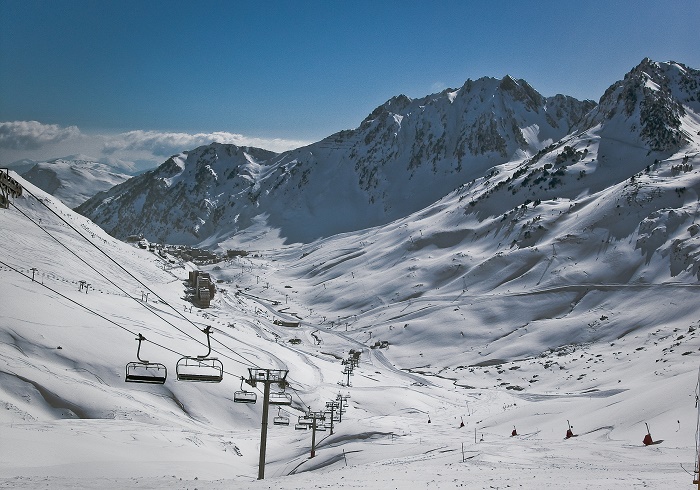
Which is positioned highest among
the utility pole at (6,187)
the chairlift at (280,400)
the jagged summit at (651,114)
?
the jagged summit at (651,114)

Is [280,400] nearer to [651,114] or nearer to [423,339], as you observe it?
[423,339]

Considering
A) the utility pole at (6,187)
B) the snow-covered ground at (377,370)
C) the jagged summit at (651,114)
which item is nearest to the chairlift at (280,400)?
the snow-covered ground at (377,370)

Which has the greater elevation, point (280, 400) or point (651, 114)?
point (651, 114)

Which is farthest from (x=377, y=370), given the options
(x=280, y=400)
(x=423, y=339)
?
(x=280, y=400)

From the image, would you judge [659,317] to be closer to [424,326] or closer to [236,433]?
[424,326]

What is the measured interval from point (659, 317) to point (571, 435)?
2610 inches

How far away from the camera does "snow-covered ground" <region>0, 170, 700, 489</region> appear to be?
27859 millimetres

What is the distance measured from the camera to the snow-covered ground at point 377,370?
91.4 ft

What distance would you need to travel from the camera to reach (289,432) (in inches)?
2077

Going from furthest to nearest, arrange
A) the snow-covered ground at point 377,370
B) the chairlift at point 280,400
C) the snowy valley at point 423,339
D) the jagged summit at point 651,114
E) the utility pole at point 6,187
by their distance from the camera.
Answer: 1. the jagged summit at point 651,114
2. the chairlift at point 280,400
3. the snowy valley at point 423,339
4. the snow-covered ground at point 377,370
5. the utility pole at point 6,187

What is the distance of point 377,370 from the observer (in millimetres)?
90188

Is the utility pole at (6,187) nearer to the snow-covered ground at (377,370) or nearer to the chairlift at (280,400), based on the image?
the snow-covered ground at (377,370)

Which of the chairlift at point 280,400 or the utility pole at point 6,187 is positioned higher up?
the utility pole at point 6,187

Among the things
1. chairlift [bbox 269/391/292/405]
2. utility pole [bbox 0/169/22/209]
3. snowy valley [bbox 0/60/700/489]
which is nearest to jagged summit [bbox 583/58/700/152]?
snowy valley [bbox 0/60/700/489]
